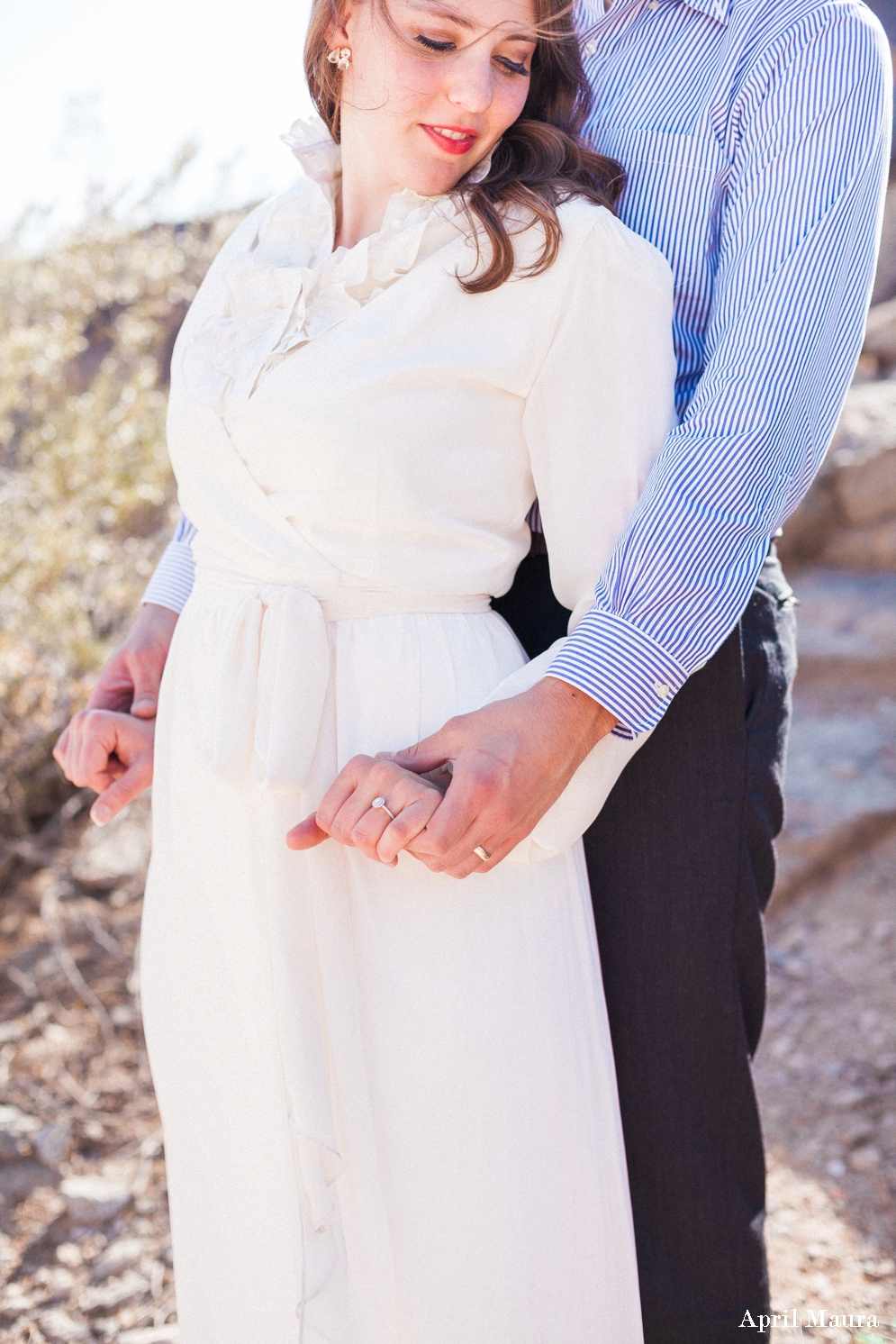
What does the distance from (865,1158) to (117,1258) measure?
5.32ft

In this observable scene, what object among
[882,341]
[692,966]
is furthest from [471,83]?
[882,341]

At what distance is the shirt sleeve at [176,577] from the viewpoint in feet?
5.68

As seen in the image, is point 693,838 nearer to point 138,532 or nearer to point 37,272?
point 138,532

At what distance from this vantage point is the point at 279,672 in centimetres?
120

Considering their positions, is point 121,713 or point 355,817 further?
point 121,713

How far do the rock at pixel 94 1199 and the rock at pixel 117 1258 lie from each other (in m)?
0.07

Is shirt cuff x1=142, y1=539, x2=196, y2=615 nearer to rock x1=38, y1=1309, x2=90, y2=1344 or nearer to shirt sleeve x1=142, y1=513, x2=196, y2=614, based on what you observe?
shirt sleeve x1=142, y1=513, x2=196, y2=614

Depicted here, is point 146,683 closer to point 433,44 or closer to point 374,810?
point 374,810

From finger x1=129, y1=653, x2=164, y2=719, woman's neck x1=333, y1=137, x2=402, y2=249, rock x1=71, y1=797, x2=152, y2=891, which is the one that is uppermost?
woman's neck x1=333, y1=137, x2=402, y2=249

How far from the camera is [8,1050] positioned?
2.92m

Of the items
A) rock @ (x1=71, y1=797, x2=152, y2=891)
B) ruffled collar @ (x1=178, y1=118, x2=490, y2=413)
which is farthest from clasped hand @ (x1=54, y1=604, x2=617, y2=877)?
rock @ (x1=71, y1=797, x2=152, y2=891)

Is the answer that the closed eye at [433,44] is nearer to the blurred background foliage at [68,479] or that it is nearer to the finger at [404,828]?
the finger at [404,828]

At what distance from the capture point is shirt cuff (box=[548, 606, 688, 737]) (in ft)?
3.79

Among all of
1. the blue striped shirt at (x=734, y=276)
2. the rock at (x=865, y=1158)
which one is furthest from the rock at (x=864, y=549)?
the blue striped shirt at (x=734, y=276)
